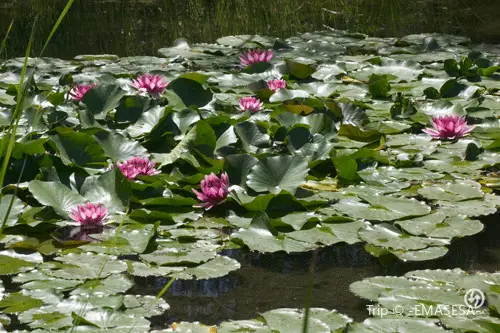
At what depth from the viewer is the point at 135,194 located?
2664mm

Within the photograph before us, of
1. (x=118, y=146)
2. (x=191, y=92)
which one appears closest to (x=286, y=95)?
(x=191, y=92)

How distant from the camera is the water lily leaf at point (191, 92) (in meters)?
3.43

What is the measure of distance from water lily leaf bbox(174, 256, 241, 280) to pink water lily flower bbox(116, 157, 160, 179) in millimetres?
590

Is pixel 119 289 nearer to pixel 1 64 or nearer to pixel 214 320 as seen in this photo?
pixel 214 320

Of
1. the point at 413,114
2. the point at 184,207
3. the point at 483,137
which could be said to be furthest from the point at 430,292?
the point at 413,114

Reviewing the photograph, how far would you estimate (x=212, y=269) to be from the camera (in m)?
2.19

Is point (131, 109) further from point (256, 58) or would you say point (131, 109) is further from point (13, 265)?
point (13, 265)

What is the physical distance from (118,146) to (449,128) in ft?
4.05

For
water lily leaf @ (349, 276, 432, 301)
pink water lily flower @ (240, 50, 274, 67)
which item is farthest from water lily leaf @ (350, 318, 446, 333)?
pink water lily flower @ (240, 50, 274, 67)

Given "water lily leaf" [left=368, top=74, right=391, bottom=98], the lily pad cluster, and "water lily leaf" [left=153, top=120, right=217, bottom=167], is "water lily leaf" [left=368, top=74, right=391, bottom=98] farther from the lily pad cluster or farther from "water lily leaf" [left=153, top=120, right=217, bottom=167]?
"water lily leaf" [left=153, top=120, right=217, bottom=167]

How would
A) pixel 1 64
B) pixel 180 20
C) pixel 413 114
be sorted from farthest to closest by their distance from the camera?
pixel 180 20
pixel 1 64
pixel 413 114

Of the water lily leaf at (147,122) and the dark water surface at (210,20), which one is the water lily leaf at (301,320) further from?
the dark water surface at (210,20)

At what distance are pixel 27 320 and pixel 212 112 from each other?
159 cm

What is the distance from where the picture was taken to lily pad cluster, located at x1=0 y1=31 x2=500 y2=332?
7.29 feet
